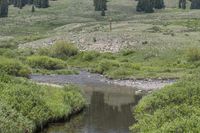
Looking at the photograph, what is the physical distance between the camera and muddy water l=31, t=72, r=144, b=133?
1832 inches

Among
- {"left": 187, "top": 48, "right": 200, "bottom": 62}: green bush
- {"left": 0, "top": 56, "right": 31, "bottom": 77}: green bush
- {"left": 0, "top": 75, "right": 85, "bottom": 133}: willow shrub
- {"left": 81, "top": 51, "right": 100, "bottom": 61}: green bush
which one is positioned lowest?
{"left": 81, "top": 51, "right": 100, "bottom": 61}: green bush

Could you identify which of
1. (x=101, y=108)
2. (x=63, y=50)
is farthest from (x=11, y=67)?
(x=63, y=50)

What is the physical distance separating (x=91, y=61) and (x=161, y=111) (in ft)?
193

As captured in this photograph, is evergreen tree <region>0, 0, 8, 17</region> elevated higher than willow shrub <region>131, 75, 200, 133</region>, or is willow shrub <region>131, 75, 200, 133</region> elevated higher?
willow shrub <region>131, 75, 200, 133</region>

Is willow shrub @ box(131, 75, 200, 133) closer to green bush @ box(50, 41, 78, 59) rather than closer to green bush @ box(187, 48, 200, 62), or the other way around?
green bush @ box(187, 48, 200, 62)

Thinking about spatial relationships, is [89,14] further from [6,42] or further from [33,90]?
[33,90]

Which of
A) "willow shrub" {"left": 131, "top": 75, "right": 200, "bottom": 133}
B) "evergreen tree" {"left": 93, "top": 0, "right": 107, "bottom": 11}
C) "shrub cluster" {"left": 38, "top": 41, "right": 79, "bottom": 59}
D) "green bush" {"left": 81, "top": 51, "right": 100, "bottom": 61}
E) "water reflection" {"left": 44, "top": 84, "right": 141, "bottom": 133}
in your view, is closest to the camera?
"willow shrub" {"left": 131, "top": 75, "right": 200, "bottom": 133}

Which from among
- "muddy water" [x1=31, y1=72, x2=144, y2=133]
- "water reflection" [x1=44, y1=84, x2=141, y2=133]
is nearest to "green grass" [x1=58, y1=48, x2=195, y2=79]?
"muddy water" [x1=31, y1=72, x2=144, y2=133]

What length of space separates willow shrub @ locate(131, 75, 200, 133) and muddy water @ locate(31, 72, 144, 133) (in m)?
1.87

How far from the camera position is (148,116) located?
1826 inches

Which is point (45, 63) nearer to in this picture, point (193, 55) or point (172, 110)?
point (193, 55)

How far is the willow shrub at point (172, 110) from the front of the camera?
36781 mm

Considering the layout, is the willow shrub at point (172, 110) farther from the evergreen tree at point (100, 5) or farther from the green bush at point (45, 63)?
the evergreen tree at point (100, 5)

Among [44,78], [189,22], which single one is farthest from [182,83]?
[189,22]
